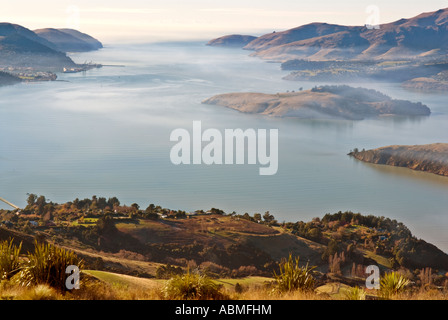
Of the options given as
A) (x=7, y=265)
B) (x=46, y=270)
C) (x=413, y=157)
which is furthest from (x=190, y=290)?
(x=413, y=157)

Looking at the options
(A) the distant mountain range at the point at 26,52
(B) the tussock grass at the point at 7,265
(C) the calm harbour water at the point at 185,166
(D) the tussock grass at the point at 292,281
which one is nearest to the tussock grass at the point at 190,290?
(D) the tussock grass at the point at 292,281

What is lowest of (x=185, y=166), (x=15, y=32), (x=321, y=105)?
(x=185, y=166)

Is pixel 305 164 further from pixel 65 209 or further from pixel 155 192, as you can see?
pixel 65 209

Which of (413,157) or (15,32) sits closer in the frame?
(413,157)

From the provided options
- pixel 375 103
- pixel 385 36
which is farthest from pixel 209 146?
pixel 385 36

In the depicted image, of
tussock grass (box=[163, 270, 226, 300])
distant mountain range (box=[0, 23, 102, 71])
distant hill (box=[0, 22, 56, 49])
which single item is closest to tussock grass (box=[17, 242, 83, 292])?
tussock grass (box=[163, 270, 226, 300])

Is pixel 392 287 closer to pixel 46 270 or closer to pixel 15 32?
pixel 46 270

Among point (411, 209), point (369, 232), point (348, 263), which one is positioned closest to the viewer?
point (348, 263)

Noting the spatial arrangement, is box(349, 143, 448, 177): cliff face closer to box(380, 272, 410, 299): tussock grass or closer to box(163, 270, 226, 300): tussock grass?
box(380, 272, 410, 299): tussock grass
